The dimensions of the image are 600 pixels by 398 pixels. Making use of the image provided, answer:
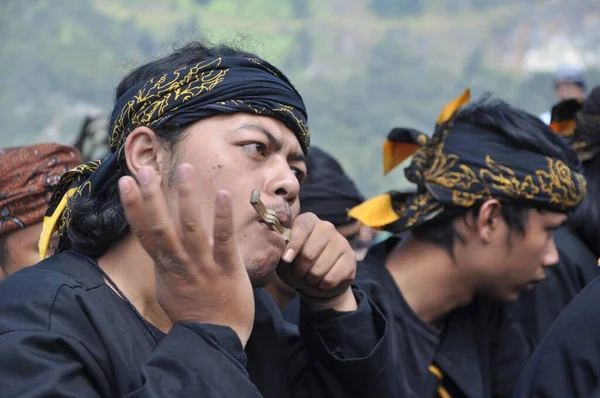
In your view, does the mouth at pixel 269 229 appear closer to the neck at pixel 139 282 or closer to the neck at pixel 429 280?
the neck at pixel 139 282

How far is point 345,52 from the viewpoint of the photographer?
10000mm

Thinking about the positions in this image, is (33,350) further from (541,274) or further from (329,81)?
(329,81)

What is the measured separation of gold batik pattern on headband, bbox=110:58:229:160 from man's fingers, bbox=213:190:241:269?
0.70 meters

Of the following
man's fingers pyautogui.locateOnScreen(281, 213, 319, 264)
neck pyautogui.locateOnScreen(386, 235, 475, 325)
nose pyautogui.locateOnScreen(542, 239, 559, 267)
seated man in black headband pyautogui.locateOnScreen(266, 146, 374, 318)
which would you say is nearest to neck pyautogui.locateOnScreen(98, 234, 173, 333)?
man's fingers pyautogui.locateOnScreen(281, 213, 319, 264)

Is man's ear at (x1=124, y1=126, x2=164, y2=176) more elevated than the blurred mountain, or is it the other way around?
man's ear at (x1=124, y1=126, x2=164, y2=176)

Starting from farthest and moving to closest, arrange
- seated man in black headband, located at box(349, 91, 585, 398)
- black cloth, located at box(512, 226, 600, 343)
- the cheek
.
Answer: black cloth, located at box(512, 226, 600, 343), seated man in black headband, located at box(349, 91, 585, 398), the cheek

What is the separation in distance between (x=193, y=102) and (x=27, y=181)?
1379 mm

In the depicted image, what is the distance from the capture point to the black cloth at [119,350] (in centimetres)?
186

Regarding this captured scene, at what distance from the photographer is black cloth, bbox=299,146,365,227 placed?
4711 mm

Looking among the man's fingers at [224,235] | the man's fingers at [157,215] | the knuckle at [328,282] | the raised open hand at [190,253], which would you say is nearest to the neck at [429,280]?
the knuckle at [328,282]

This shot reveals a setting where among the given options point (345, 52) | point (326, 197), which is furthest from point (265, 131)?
point (345, 52)

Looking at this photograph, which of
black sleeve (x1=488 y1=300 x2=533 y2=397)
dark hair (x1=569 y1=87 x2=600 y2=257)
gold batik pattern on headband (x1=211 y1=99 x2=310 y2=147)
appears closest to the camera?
gold batik pattern on headband (x1=211 y1=99 x2=310 y2=147)

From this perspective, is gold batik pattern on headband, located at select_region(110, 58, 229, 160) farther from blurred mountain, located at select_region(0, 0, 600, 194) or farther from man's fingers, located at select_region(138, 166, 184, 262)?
blurred mountain, located at select_region(0, 0, 600, 194)

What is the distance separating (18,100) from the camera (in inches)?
324
